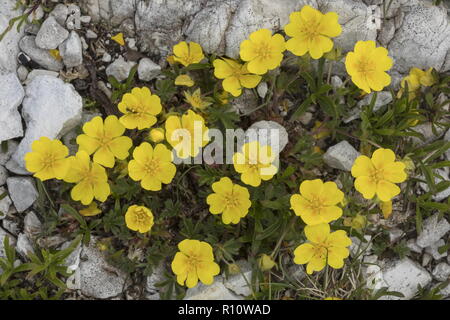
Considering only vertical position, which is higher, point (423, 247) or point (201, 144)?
point (201, 144)

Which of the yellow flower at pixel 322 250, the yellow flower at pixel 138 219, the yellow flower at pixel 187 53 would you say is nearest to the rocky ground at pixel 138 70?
the yellow flower at pixel 187 53

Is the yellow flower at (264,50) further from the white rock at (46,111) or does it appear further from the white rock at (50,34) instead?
the white rock at (50,34)

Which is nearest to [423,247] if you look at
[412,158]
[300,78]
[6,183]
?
[412,158]

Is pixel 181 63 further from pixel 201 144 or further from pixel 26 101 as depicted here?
pixel 26 101

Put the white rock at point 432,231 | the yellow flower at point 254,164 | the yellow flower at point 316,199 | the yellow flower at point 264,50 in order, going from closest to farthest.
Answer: the yellow flower at point 316,199
the yellow flower at point 254,164
the yellow flower at point 264,50
the white rock at point 432,231

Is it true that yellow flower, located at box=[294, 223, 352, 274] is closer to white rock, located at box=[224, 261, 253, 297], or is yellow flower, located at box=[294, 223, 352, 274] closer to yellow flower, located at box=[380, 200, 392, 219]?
white rock, located at box=[224, 261, 253, 297]
